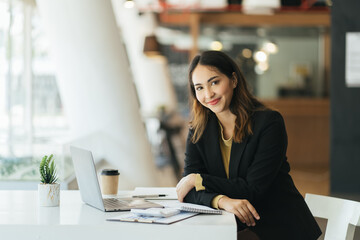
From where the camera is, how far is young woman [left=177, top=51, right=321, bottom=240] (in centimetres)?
280

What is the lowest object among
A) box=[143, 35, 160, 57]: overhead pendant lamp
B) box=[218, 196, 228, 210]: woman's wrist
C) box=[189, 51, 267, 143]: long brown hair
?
box=[218, 196, 228, 210]: woman's wrist

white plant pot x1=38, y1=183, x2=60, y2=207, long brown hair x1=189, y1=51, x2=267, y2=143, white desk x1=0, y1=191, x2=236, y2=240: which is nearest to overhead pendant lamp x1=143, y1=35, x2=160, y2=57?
long brown hair x1=189, y1=51, x2=267, y2=143

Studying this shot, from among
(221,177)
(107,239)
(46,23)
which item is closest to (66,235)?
(107,239)

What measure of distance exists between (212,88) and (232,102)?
16 cm

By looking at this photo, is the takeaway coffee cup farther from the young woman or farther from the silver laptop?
the young woman

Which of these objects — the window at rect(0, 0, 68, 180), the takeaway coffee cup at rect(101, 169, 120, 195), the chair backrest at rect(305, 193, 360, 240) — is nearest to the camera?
the chair backrest at rect(305, 193, 360, 240)

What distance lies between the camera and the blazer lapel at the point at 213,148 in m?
2.97

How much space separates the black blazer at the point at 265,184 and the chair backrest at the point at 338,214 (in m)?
0.13

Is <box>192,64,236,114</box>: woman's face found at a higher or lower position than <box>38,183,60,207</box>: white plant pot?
higher

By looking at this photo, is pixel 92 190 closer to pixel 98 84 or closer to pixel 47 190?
pixel 47 190

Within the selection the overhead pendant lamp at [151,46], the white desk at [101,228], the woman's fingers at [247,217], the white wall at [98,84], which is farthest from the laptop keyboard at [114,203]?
the overhead pendant lamp at [151,46]

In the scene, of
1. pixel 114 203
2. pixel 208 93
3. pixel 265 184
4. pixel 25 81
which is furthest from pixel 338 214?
pixel 25 81

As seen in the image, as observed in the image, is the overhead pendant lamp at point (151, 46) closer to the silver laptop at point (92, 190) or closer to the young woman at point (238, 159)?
the young woman at point (238, 159)

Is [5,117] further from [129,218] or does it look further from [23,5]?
[129,218]
